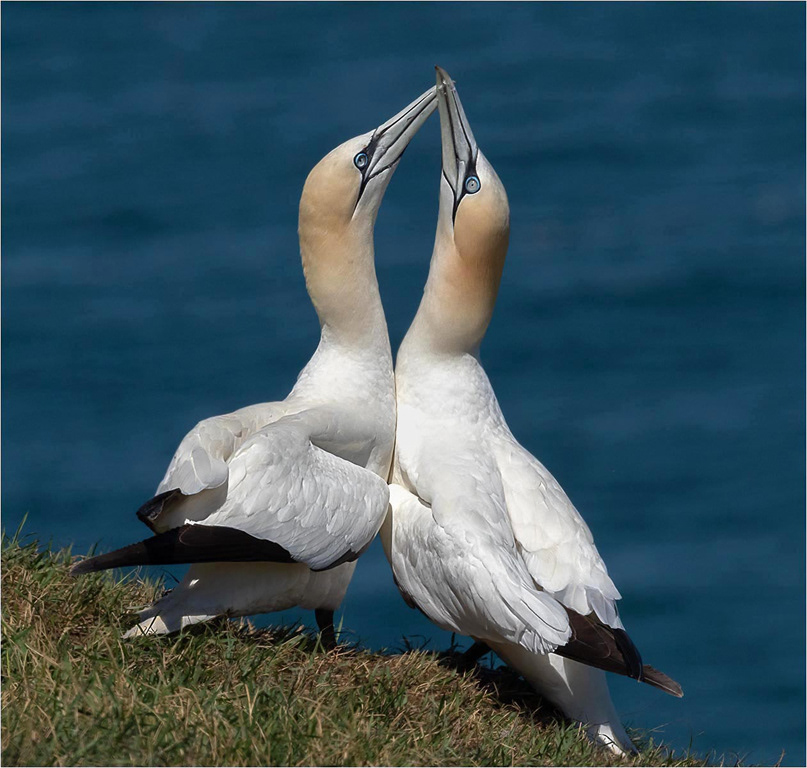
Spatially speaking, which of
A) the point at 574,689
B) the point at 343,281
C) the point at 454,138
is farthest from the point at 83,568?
the point at 454,138

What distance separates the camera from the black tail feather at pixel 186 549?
6281 mm

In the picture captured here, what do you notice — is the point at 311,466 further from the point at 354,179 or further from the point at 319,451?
the point at 354,179

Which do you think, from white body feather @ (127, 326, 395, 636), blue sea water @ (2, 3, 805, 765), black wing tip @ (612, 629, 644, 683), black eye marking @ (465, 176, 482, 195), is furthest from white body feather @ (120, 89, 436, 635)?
blue sea water @ (2, 3, 805, 765)

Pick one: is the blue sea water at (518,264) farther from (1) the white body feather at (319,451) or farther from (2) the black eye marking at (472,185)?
(2) the black eye marking at (472,185)

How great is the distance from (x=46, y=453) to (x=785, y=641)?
28.3 feet

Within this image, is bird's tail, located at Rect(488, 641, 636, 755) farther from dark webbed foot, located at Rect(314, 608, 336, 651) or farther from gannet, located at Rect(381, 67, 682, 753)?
dark webbed foot, located at Rect(314, 608, 336, 651)

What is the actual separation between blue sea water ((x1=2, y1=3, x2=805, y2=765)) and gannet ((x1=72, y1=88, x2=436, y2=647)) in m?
6.66

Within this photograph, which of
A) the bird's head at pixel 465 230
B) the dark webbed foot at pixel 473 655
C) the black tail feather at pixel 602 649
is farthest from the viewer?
the bird's head at pixel 465 230

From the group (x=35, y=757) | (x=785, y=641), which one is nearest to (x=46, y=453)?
(x=785, y=641)

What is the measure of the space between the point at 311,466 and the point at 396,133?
1.90 m

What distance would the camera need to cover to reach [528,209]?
906 inches

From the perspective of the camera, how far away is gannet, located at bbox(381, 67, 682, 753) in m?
6.57

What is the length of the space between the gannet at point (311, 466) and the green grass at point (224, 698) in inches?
7.9

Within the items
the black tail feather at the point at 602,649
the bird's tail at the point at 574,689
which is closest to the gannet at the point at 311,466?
the bird's tail at the point at 574,689
